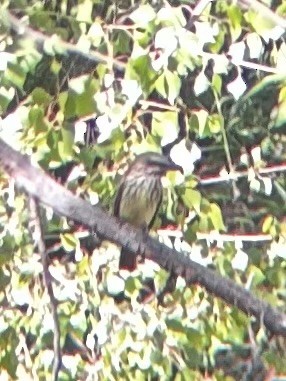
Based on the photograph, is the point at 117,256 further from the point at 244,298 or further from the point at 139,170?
the point at 244,298

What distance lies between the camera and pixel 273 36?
1266 millimetres

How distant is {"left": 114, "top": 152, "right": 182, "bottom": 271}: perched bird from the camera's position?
1.35m

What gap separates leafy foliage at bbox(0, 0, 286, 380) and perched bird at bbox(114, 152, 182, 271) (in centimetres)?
2

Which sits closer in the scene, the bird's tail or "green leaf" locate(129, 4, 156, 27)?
"green leaf" locate(129, 4, 156, 27)

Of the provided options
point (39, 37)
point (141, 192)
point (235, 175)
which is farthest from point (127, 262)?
point (39, 37)

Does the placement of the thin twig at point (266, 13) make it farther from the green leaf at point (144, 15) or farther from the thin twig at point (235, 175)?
the thin twig at point (235, 175)

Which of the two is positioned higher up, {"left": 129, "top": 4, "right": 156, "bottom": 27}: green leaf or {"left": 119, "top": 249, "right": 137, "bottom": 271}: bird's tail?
{"left": 129, "top": 4, "right": 156, "bottom": 27}: green leaf

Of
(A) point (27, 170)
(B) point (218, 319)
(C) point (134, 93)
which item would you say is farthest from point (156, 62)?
(B) point (218, 319)

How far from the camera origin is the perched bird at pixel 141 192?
135 centimetres

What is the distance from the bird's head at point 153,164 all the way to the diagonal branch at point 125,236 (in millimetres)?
168

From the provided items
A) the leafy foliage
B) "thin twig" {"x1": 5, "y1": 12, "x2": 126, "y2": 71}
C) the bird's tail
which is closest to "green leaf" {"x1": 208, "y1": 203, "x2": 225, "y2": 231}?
the leafy foliage

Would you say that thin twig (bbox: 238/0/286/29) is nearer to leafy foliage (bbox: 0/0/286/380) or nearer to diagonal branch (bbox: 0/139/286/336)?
leafy foliage (bbox: 0/0/286/380)

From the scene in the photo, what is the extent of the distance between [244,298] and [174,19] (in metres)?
0.45

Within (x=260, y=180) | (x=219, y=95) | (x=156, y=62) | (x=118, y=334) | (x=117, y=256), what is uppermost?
(x=156, y=62)
